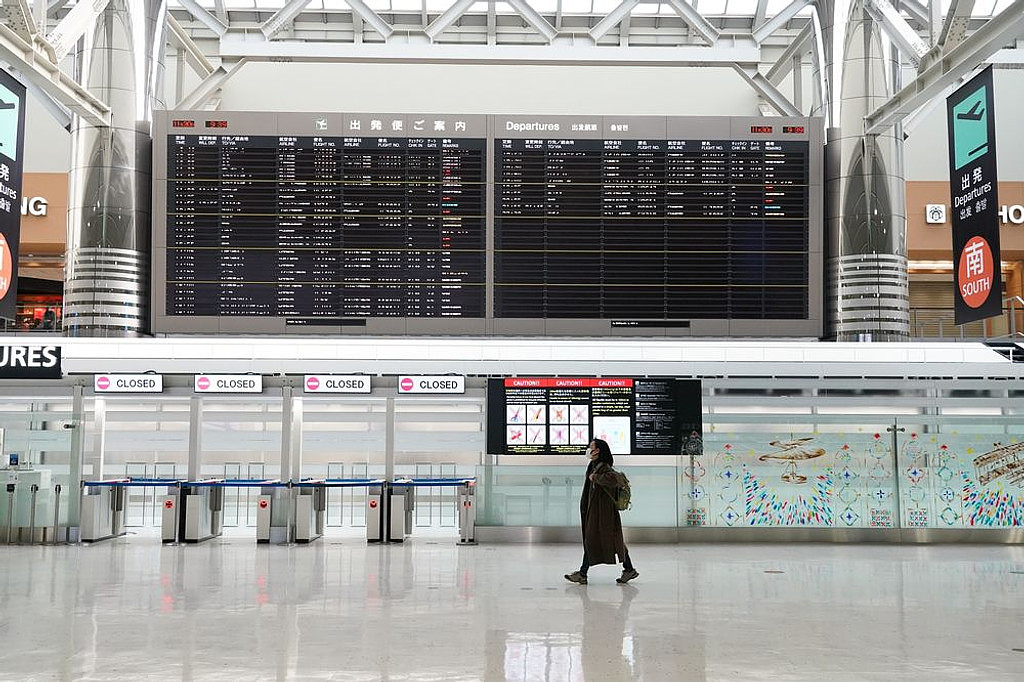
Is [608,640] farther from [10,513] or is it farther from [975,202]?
[10,513]

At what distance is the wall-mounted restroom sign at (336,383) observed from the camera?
14.6 m

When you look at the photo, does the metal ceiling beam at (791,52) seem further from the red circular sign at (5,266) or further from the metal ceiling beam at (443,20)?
the red circular sign at (5,266)

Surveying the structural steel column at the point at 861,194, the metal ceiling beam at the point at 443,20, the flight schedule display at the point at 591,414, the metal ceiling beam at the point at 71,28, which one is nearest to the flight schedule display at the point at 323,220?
the flight schedule display at the point at 591,414

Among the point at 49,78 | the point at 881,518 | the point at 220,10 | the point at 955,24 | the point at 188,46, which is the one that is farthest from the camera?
the point at 220,10

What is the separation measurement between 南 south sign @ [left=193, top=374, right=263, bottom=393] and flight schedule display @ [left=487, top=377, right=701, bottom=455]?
3465mm

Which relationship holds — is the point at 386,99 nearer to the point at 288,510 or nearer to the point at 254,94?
the point at 254,94

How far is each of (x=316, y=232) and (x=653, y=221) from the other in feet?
16.1

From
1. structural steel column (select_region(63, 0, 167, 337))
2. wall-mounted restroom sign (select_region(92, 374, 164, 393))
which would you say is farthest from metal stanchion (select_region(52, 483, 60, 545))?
structural steel column (select_region(63, 0, 167, 337))

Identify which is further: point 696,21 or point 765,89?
point 765,89

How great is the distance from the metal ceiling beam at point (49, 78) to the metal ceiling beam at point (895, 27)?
1049 cm

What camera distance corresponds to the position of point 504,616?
8438 millimetres

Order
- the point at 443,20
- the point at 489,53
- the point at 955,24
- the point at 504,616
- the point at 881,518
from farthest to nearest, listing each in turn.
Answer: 1. the point at 443,20
2. the point at 489,53
3. the point at 881,518
4. the point at 955,24
5. the point at 504,616

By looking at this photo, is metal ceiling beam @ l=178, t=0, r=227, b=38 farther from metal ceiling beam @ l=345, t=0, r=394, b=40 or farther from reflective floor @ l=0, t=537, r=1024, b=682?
reflective floor @ l=0, t=537, r=1024, b=682

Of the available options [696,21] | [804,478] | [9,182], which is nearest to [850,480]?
[804,478]
